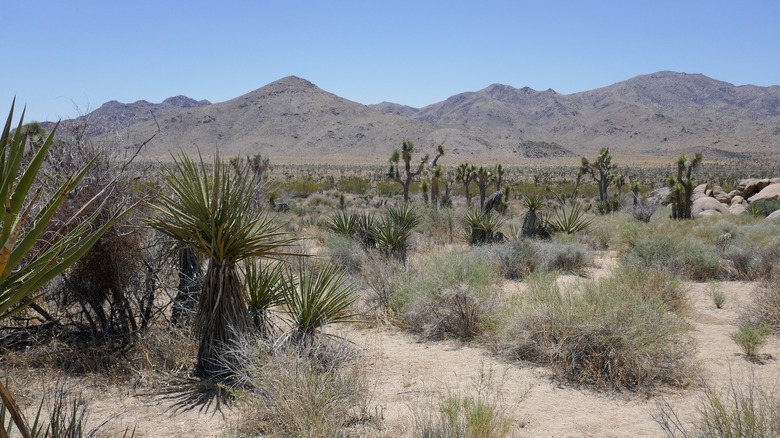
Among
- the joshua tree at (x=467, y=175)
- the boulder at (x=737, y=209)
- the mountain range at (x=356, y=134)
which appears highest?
the mountain range at (x=356, y=134)

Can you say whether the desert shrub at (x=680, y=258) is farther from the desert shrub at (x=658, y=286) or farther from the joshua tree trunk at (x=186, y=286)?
the joshua tree trunk at (x=186, y=286)

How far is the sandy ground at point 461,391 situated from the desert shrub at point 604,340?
24 cm

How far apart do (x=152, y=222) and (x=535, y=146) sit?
5005 inches

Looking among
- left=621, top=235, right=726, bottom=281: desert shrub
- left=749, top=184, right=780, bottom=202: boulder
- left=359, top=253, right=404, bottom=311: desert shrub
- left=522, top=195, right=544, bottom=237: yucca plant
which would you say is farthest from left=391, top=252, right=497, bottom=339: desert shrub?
left=749, top=184, right=780, bottom=202: boulder

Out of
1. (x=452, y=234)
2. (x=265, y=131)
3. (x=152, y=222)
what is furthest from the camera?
(x=265, y=131)

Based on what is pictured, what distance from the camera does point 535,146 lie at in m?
127

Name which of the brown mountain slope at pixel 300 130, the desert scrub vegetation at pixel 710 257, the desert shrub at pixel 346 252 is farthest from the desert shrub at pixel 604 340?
the brown mountain slope at pixel 300 130

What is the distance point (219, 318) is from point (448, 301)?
347 cm

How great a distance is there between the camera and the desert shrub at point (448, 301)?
8.17 m

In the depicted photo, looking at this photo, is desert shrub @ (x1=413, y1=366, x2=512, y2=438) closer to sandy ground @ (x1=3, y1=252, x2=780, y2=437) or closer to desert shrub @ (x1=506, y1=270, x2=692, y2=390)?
sandy ground @ (x1=3, y1=252, x2=780, y2=437)

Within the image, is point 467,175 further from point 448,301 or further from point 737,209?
point 448,301

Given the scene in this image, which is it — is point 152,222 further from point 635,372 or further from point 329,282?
point 635,372

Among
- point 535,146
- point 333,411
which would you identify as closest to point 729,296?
point 333,411

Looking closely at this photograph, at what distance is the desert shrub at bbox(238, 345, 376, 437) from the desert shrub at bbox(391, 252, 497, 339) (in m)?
2.83
